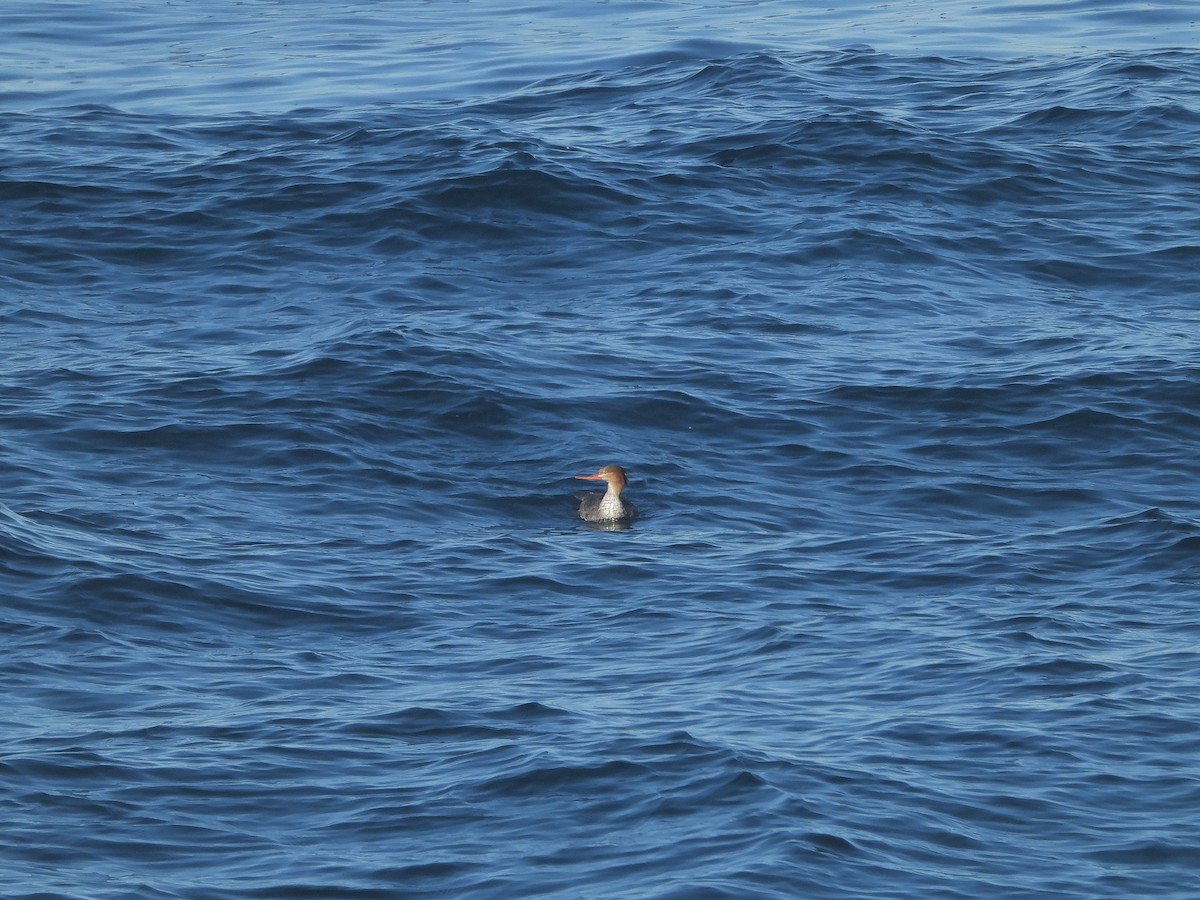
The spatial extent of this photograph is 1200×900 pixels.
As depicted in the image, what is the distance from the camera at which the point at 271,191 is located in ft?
76.7

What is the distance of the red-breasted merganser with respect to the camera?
15312mm

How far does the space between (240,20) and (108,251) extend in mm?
13128

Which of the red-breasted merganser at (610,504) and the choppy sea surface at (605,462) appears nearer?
the choppy sea surface at (605,462)

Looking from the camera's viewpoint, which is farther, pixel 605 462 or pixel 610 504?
pixel 605 462

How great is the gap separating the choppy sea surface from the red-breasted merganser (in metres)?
0.40

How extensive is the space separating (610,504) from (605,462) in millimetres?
1376

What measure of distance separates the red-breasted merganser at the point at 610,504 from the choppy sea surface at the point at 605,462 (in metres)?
0.40

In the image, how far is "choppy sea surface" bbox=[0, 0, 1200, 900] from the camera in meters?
10.3

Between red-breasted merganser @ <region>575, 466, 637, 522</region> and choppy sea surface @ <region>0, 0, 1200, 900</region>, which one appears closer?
choppy sea surface @ <region>0, 0, 1200, 900</region>

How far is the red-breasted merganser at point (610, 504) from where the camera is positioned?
15312 mm

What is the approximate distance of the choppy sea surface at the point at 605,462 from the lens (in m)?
10.3

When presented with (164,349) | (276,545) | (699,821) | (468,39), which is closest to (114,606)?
(276,545)

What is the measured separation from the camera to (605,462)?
1672 centimetres

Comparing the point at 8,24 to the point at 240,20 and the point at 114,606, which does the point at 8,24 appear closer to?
the point at 240,20
